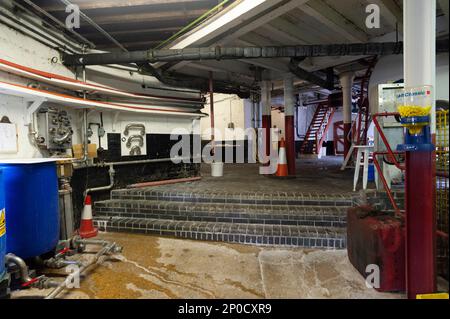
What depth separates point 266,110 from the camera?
20.8ft

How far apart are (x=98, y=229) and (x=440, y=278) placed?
13.9ft

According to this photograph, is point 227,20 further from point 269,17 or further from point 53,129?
point 53,129

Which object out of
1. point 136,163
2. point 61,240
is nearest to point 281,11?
point 136,163

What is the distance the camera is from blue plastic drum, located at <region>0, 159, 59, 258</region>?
2.17 meters

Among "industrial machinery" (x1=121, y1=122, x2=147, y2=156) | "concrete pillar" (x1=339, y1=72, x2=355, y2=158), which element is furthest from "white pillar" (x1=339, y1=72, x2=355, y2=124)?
"industrial machinery" (x1=121, y1=122, x2=147, y2=156)

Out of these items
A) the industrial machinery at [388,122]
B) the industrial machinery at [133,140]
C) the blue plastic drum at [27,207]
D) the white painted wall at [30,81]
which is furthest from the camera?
the industrial machinery at [133,140]

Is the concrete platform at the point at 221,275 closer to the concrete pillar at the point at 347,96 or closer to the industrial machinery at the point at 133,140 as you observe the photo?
the industrial machinery at the point at 133,140

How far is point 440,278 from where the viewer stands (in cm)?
198

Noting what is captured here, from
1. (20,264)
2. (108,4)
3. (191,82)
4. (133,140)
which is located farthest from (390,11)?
(20,264)

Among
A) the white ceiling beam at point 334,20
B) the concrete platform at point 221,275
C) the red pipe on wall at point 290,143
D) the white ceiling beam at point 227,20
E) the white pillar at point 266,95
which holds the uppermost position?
the white ceiling beam at point 334,20

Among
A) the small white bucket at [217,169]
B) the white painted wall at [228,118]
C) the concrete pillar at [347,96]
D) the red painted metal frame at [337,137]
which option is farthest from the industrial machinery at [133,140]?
the red painted metal frame at [337,137]

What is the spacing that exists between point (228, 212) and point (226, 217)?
0.08 metres

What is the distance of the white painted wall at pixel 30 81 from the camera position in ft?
8.99

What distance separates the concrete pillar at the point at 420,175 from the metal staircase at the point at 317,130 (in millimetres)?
9705
